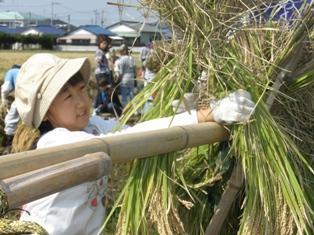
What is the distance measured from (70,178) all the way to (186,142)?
42cm

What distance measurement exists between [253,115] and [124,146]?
0.33 meters

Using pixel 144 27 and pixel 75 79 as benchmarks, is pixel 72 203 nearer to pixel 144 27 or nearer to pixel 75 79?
pixel 75 79

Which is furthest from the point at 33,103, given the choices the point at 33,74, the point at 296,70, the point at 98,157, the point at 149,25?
the point at 296,70

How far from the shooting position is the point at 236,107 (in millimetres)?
1261

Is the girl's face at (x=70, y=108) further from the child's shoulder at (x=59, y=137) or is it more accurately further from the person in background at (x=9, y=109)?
the person in background at (x=9, y=109)

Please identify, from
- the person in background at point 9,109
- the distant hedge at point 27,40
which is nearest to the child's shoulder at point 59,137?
the person in background at point 9,109

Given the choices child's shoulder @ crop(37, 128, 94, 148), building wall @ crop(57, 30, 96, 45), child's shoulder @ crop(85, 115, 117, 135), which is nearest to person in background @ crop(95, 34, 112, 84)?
child's shoulder @ crop(85, 115, 117, 135)

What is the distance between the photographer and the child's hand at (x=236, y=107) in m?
1.25

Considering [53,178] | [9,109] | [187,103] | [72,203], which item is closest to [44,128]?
[72,203]

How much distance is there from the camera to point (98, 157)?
3.12 feet

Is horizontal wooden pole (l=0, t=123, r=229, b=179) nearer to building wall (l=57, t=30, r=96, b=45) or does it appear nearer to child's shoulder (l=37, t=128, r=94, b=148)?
child's shoulder (l=37, t=128, r=94, b=148)

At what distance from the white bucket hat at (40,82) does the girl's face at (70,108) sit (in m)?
0.03

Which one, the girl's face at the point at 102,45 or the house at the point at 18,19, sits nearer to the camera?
the girl's face at the point at 102,45

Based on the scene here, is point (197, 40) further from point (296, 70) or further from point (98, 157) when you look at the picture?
point (98, 157)
